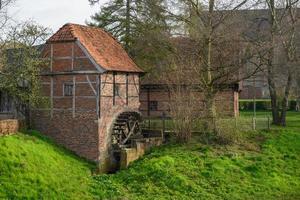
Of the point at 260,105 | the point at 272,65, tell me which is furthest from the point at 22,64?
the point at 260,105

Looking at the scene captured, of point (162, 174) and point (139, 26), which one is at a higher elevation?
point (139, 26)

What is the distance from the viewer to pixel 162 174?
21141 mm

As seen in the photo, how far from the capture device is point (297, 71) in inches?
1225

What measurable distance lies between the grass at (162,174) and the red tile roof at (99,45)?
4.71 meters

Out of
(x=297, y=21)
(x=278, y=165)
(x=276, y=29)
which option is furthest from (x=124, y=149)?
(x=297, y=21)

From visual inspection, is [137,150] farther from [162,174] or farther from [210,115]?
[210,115]

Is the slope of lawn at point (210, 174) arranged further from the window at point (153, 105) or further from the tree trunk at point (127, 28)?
the tree trunk at point (127, 28)

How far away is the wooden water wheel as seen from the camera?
25114 millimetres

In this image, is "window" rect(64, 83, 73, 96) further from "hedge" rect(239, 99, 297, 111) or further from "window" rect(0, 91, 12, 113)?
"hedge" rect(239, 99, 297, 111)

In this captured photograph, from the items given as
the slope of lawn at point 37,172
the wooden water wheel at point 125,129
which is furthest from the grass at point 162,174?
the wooden water wheel at point 125,129

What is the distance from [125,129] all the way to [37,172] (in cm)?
734

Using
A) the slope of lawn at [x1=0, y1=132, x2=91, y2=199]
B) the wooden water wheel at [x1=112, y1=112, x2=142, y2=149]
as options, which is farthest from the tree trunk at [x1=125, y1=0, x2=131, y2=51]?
the slope of lawn at [x1=0, y1=132, x2=91, y2=199]

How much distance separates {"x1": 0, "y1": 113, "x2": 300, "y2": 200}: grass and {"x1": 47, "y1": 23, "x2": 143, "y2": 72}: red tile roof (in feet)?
15.4

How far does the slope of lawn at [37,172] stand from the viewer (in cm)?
1819
